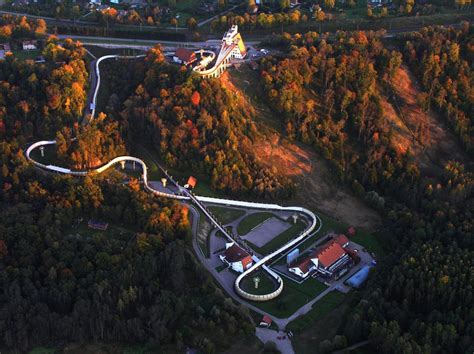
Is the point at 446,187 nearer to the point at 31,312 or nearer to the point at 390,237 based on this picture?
the point at 390,237

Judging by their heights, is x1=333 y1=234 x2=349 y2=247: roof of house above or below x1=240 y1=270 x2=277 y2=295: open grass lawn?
above

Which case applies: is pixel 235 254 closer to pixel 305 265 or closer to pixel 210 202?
pixel 305 265

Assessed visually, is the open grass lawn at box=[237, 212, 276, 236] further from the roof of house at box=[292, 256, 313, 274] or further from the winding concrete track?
the roof of house at box=[292, 256, 313, 274]

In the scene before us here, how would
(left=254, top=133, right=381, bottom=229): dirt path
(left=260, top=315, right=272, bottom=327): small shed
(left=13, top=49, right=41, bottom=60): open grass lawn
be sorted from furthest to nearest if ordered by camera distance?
1. (left=13, top=49, right=41, bottom=60): open grass lawn
2. (left=254, top=133, right=381, bottom=229): dirt path
3. (left=260, top=315, right=272, bottom=327): small shed

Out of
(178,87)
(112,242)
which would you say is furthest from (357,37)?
(112,242)

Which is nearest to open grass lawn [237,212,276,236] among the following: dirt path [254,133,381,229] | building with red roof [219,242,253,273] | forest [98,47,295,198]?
forest [98,47,295,198]

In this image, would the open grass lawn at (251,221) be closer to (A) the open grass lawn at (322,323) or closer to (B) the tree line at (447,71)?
(A) the open grass lawn at (322,323)

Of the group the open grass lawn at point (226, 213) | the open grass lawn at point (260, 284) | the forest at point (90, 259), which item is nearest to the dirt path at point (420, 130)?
the open grass lawn at point (226, 213)
